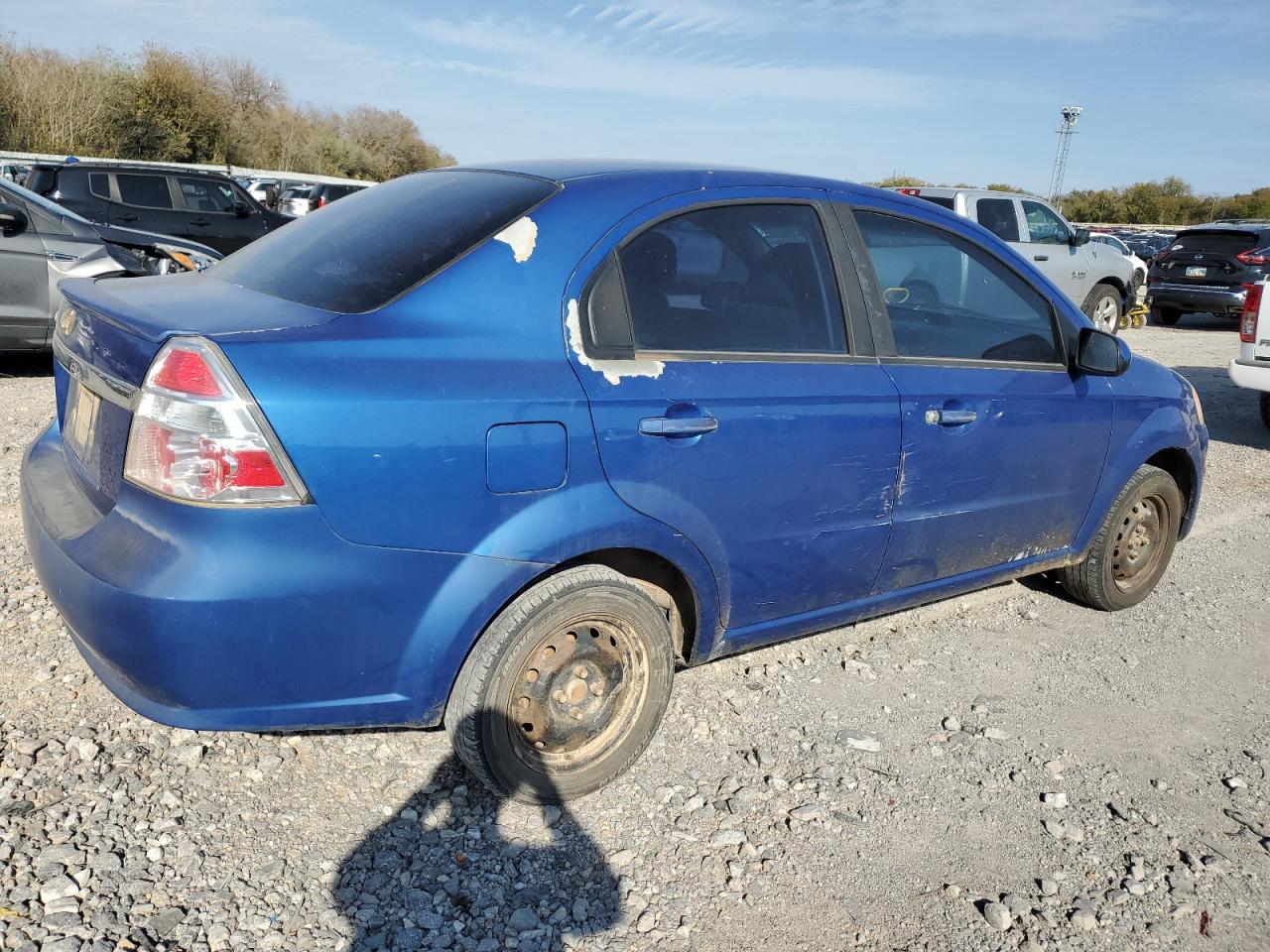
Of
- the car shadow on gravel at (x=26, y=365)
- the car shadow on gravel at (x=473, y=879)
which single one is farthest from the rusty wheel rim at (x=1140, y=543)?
the car shadow on gravel at (x=26, y=365)

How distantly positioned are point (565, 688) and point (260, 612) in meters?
0.90

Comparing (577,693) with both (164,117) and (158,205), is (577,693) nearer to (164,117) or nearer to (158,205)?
(158,205)

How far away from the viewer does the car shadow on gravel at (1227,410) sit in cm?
870

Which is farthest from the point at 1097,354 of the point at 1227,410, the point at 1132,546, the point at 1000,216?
the point at 1000,216

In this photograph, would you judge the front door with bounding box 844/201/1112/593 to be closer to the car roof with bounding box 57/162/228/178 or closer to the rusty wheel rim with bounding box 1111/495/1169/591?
the rusty wheel rim with bounding box 1111/495/1169/591

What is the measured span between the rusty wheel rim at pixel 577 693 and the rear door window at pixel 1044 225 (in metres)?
11.3

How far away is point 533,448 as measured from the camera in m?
2.53

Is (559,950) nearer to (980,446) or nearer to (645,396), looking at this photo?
(645,396)

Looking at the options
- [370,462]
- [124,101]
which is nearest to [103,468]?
[370,462]

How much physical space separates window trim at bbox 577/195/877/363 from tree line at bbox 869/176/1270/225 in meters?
55.1

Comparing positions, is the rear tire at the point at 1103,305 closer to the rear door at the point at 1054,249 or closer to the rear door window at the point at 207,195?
the rear door at the point at 1054,249

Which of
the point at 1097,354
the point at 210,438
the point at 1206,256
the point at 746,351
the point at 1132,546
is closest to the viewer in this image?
the point at 210,438

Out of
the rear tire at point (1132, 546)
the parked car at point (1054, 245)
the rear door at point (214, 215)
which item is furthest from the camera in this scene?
the rear door at point (214, 215)

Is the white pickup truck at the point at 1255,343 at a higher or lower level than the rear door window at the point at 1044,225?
lower
